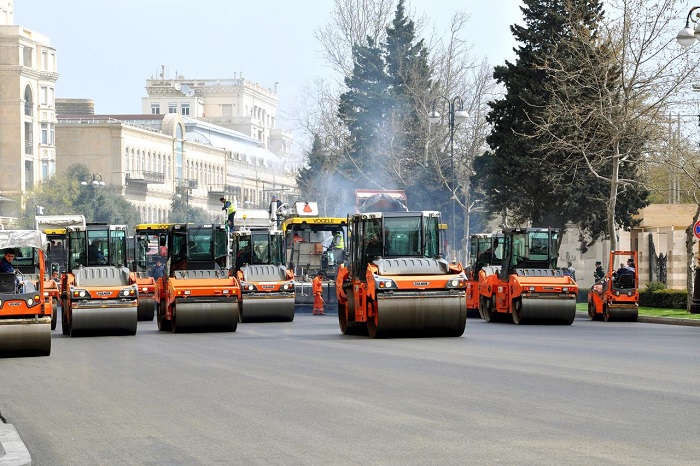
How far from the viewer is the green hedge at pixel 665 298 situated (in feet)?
145

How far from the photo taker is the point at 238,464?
37.7 ft

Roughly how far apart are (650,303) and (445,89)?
92.8 feet

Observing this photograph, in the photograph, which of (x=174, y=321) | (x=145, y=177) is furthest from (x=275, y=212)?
(x=145, y=177)

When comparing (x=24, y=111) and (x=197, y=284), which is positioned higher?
(x=24, y=111)

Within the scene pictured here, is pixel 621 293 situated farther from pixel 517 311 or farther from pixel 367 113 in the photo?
pixel 367 113

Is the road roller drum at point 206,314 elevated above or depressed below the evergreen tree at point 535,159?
below

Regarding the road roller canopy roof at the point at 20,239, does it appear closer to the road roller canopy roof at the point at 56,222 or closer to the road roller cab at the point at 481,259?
the road roller cab at the point at 481,259

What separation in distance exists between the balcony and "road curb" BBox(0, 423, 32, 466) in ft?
444

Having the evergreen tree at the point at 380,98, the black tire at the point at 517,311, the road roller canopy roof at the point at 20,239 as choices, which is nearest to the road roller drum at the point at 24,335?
the road roller canopy roof at the point at 20,239

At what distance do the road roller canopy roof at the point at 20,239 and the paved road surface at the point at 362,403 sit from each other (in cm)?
206

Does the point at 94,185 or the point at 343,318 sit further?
the point at 94,185

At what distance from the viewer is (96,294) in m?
31.8

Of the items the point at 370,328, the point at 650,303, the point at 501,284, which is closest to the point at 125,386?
the point at 370,328

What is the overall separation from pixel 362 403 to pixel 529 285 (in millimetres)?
21105
